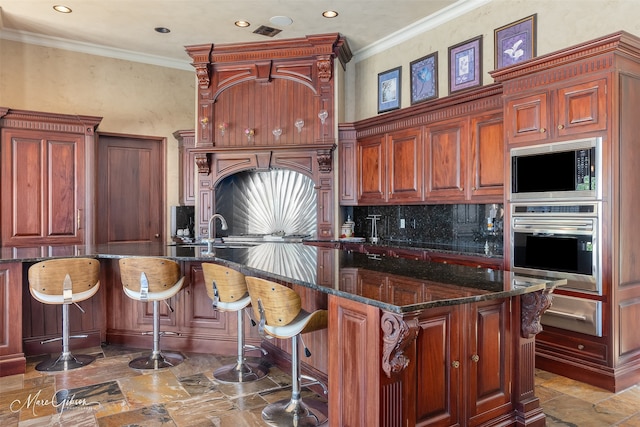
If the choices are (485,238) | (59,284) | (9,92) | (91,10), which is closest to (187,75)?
(91,10)

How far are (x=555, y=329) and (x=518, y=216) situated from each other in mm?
920

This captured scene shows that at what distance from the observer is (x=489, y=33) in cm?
443

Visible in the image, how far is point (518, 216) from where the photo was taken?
345 centimetres

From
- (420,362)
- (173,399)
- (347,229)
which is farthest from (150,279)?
(347,229)

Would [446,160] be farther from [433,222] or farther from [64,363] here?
[64,363]

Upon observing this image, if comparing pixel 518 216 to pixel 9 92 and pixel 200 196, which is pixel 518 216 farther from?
pixel 9 92

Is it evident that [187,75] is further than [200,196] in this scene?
Yes

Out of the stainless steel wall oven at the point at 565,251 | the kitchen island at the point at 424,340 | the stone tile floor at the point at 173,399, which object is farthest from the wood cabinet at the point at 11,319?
the stainless steel wall oven at the point at 565,251

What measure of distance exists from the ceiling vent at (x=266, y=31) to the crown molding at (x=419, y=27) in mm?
1272

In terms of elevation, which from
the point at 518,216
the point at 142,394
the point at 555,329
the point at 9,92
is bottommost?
the point at 142,394

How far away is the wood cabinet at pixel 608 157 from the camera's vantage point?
295 cm

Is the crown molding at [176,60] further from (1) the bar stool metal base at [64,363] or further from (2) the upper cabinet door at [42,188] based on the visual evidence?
(1) the bar stool metal base at [64,363]

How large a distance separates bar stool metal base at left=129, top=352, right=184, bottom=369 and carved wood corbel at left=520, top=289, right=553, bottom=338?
270 centimetres

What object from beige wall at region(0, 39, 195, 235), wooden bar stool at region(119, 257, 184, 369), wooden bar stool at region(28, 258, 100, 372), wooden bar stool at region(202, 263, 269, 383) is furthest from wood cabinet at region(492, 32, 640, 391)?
beige wall at region(0, 39, 195, 235)
